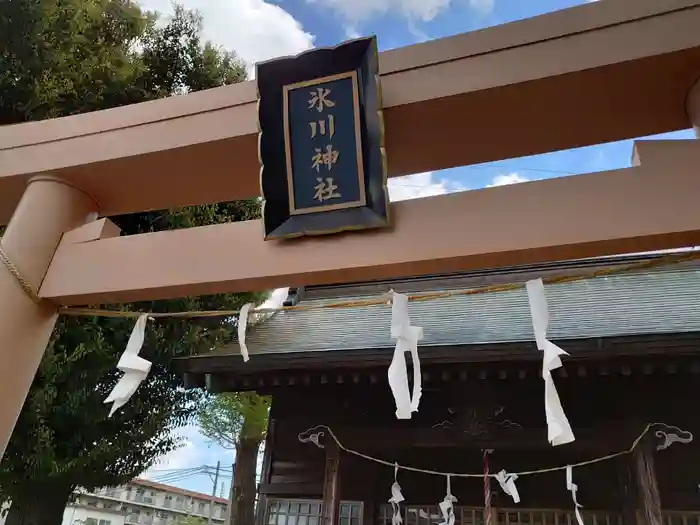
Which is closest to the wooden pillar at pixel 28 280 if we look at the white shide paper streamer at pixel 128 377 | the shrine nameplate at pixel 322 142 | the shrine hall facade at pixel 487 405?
the white shide paper streamer at pixel 128 377

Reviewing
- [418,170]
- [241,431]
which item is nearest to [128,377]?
[418,170]

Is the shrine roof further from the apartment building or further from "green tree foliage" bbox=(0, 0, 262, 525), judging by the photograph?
the apartment building

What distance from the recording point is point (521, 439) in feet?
16.0

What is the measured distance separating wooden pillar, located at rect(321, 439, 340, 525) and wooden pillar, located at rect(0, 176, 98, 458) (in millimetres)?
2855

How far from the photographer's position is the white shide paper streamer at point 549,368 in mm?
2107

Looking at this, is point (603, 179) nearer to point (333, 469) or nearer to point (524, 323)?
point (524, 323)

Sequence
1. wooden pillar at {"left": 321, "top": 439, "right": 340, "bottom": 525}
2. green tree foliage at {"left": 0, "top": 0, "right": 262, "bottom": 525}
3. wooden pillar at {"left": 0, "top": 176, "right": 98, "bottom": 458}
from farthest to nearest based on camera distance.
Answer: green tree foliage at {"left": 0, "top": 0, "right": 262, "bottom": 525}, wooden pillar at {"left": 321, "top": 439, "right": 340, "bottom": 525}, wooden pillar at {"left": 0, "top": 176, "right": 98, "bottom": 458}

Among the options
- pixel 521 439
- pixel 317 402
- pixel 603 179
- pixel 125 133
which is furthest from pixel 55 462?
pixel 603 179

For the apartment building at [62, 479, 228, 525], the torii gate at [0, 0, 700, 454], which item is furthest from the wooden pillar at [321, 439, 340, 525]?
the apartment building at [62, 479, 228, 525]

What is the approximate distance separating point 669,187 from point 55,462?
6138 millimetres

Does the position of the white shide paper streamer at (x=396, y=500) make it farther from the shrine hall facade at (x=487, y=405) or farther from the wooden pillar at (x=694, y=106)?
Result: the wooden pillar at (x=694, y=106)

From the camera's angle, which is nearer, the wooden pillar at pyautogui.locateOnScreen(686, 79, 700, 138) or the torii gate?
the torii gate

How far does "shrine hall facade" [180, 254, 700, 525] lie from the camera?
14.7 feet

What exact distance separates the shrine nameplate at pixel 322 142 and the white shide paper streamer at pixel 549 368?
75 cm
